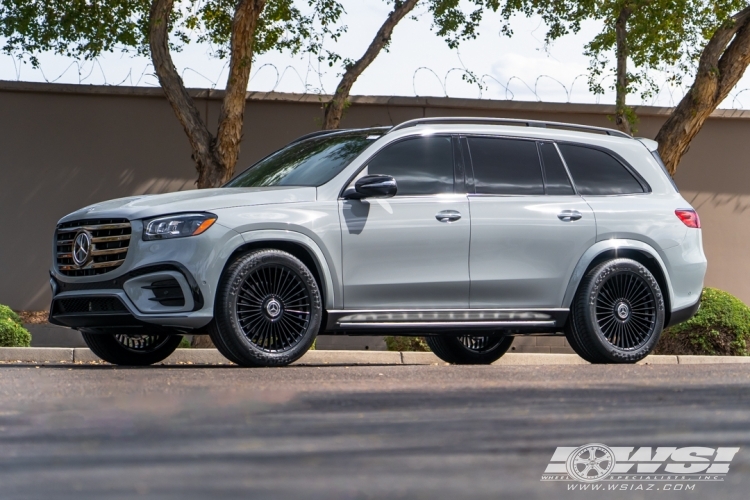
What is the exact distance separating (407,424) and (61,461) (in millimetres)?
1514

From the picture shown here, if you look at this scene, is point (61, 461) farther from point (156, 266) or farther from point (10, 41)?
point (10, 41)

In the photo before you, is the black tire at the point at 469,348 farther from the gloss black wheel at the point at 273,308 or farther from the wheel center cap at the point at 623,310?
the gloss black wheel at the point at 273,308

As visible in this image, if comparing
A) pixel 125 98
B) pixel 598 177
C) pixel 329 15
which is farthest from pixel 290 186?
pixel 125 98

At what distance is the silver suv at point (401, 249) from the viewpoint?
7625 mm

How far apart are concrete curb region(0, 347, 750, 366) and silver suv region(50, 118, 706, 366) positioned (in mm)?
1473

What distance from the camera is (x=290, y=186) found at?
842cm

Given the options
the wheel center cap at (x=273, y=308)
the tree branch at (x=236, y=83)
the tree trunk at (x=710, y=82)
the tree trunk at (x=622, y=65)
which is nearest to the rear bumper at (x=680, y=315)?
the wheel center cap at (x=273, y=308)

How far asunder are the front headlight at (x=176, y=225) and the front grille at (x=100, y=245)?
0.18m

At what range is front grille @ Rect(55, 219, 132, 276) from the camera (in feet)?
25.4

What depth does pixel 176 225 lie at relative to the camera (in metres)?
7.60

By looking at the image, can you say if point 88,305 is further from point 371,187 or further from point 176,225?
point 371,187

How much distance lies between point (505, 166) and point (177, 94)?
6555mm

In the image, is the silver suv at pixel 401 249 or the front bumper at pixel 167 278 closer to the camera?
the front bumper at pixel 167 278

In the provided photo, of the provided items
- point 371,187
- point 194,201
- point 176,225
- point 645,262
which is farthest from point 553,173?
point 176,225
